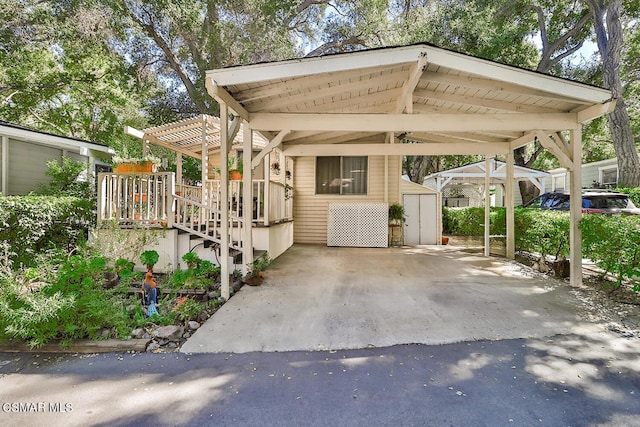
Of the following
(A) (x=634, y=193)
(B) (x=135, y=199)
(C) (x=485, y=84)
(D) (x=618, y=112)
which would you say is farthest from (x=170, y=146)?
(D) (x=618, y=112)

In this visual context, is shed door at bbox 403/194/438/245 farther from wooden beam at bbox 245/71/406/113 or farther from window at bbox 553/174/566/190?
window at bbox 553/174/566/190

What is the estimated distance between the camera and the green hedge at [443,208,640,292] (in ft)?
13.2

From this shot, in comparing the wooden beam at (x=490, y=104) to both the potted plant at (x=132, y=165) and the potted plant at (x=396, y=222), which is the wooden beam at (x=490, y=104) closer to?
the potted plant at (x=396, y=222)

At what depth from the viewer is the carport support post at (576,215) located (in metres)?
4.85

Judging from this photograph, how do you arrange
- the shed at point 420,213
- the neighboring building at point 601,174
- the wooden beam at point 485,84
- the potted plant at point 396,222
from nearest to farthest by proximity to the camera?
the wooden beam at point 485,84 < the potted plant at point 396,222 < the shed at point 420,213 < the neighboring building at point 601,174

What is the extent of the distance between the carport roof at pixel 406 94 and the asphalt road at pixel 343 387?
313cm

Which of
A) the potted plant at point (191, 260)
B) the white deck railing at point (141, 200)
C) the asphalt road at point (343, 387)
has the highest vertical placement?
the white deck railing at point (141, 200)

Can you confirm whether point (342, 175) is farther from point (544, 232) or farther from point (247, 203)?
point (544, 232)

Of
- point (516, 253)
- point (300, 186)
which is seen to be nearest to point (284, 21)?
point (300, 186)

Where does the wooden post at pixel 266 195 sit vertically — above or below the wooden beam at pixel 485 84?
below

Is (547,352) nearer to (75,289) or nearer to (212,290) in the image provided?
(212,290)

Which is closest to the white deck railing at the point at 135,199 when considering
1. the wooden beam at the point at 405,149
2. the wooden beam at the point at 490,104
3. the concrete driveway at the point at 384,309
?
the concrete driveway at the point at 384,309

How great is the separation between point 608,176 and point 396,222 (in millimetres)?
12943

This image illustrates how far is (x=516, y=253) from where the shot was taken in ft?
25.4
